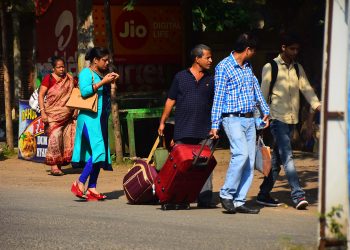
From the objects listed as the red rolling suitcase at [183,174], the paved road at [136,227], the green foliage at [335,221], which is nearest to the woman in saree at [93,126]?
the paved road at [136,227]

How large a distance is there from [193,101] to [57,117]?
5.07m

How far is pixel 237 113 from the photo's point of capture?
11.1m

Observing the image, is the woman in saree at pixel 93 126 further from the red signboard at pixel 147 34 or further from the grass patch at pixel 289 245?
the red signboard at pixel 147 34

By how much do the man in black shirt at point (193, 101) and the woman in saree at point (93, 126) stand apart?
100 cm

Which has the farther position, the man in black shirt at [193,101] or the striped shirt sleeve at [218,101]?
the man in black shirt at [193,101]

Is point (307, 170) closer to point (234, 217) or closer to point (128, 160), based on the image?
point (128, 160)

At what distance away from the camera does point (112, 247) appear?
8781mm

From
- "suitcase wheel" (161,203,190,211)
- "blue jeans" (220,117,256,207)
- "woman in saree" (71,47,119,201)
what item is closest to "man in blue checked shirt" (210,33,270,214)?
"blue jeans" (220,117,256,207)

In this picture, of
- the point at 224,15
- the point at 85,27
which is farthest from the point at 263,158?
the point at 224,15

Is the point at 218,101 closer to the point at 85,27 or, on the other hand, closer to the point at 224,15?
the point at 85,27

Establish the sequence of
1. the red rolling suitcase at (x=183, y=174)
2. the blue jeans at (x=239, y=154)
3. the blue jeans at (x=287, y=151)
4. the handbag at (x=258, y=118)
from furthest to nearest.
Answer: the blue jeans at (x=287, y=151), the handbag at (x=258, y=118), the blue jeans at (x=239, y=154), the red rolling suitcase at (x=183, y=174)

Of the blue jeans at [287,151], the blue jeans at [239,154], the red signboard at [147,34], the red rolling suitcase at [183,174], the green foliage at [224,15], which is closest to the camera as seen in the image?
the red rolling suitcase at [183,174]

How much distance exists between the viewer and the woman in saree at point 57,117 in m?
15.9

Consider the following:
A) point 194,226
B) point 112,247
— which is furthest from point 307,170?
point 112,247
